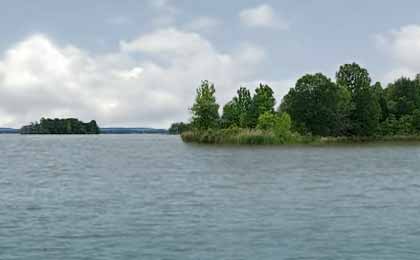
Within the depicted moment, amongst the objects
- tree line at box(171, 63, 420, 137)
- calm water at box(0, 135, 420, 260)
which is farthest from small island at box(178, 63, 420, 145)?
calm water at box(0, 135, 420, 260)

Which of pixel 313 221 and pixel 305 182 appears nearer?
pixel 313 221

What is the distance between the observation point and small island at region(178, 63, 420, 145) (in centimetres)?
9969

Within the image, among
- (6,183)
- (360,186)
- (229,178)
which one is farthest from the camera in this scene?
(229,178)

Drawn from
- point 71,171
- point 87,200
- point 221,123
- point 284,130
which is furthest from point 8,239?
point 221,123

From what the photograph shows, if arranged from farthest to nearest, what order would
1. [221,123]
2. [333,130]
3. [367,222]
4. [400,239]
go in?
[333,130]
[221,123]
[367,222]
[400,239]

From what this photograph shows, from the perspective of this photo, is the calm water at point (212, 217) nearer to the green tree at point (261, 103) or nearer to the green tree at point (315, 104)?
the green tree at point (261, 103)

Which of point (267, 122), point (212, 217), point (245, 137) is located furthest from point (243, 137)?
point (212, 217)

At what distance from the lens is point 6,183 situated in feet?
119

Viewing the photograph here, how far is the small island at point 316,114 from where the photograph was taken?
9969cm

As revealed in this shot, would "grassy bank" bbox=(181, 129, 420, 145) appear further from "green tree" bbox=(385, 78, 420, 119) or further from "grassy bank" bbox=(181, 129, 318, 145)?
"green tree" bbox=(385, 78, 420, 119)

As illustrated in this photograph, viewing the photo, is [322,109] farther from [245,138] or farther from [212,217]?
[212,217]

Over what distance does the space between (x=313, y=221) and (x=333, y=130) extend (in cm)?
10096

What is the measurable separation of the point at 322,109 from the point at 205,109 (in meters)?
24.4

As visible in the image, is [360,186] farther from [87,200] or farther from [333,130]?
[333,130]
